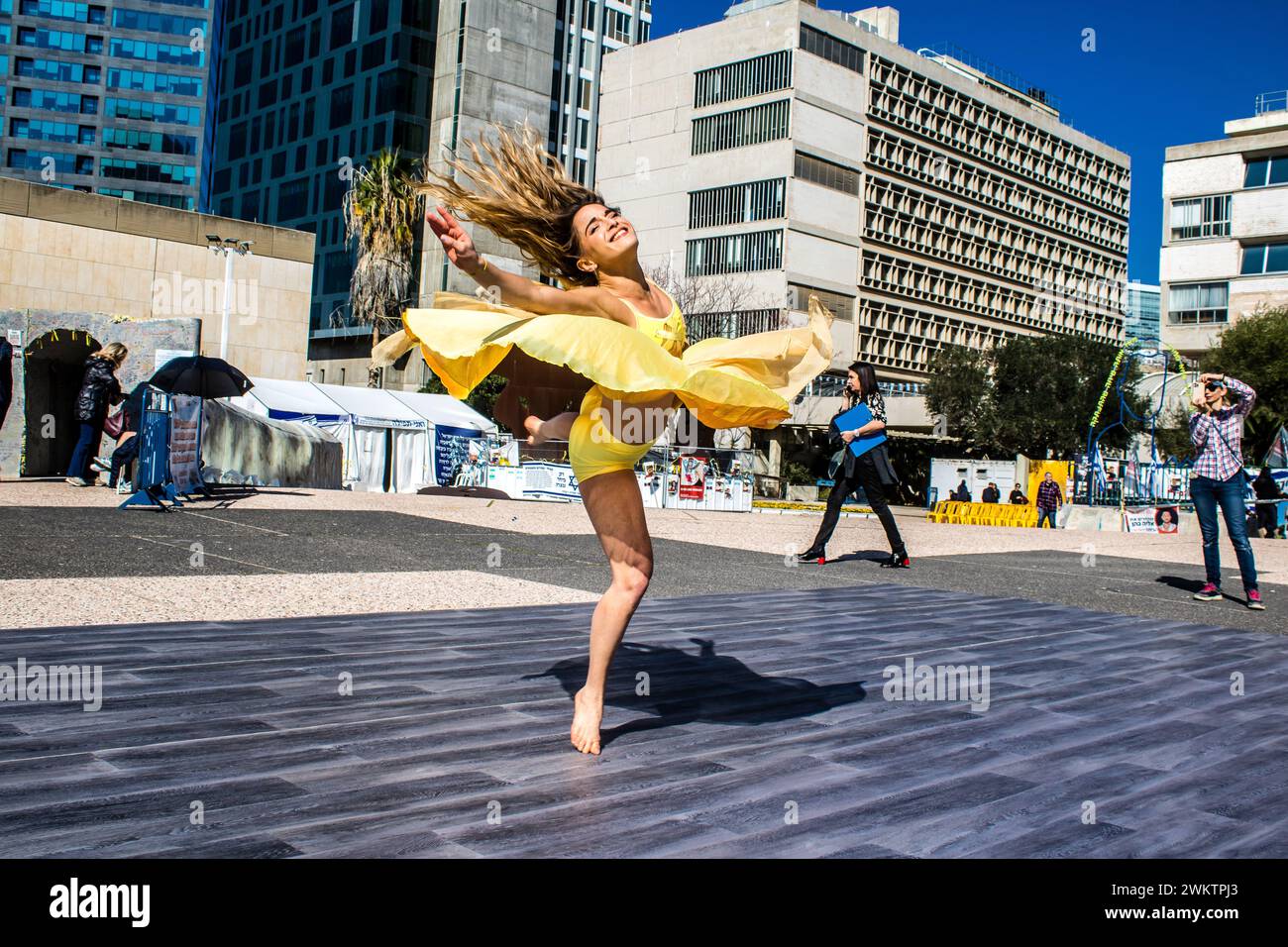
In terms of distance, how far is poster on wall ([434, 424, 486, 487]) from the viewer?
27.8m

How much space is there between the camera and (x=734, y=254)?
62250 mm

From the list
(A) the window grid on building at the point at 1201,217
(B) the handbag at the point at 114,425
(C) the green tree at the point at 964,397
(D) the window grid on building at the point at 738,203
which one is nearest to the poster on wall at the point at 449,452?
(B) the handbag at the point at 114,425

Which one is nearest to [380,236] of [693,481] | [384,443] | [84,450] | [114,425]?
[384,443]

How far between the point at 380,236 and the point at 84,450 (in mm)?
28518

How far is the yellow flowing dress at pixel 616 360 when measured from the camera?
3.41 meters

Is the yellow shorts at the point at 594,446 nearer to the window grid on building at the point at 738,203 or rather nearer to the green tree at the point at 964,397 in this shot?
the green tree at the point at 964,397

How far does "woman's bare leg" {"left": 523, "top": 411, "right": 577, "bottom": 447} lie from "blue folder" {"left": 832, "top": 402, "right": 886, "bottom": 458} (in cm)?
752

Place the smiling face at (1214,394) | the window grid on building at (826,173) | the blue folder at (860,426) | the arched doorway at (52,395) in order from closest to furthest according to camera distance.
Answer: the smiling face at (1214,394), the blue folder at (860,426), the arched doorway at (52,395), the window grid on building at (826,173)

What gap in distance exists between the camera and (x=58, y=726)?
352cm

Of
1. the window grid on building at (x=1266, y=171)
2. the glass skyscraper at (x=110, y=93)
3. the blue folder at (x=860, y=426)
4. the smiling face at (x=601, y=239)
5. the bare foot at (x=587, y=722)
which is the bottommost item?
the bare foot at (x=587, y=722)

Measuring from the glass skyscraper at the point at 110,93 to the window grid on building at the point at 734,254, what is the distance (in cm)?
6060

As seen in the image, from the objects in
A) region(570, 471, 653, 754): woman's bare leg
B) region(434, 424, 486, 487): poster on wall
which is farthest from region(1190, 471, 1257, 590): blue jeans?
region(434, 424, 486, 487): poster on wall

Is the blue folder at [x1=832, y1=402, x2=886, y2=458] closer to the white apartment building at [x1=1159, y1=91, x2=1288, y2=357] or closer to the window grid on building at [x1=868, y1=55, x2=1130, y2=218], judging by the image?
the white apartment building at [x1=1159, y1=91, x2=1288, y2=357]
